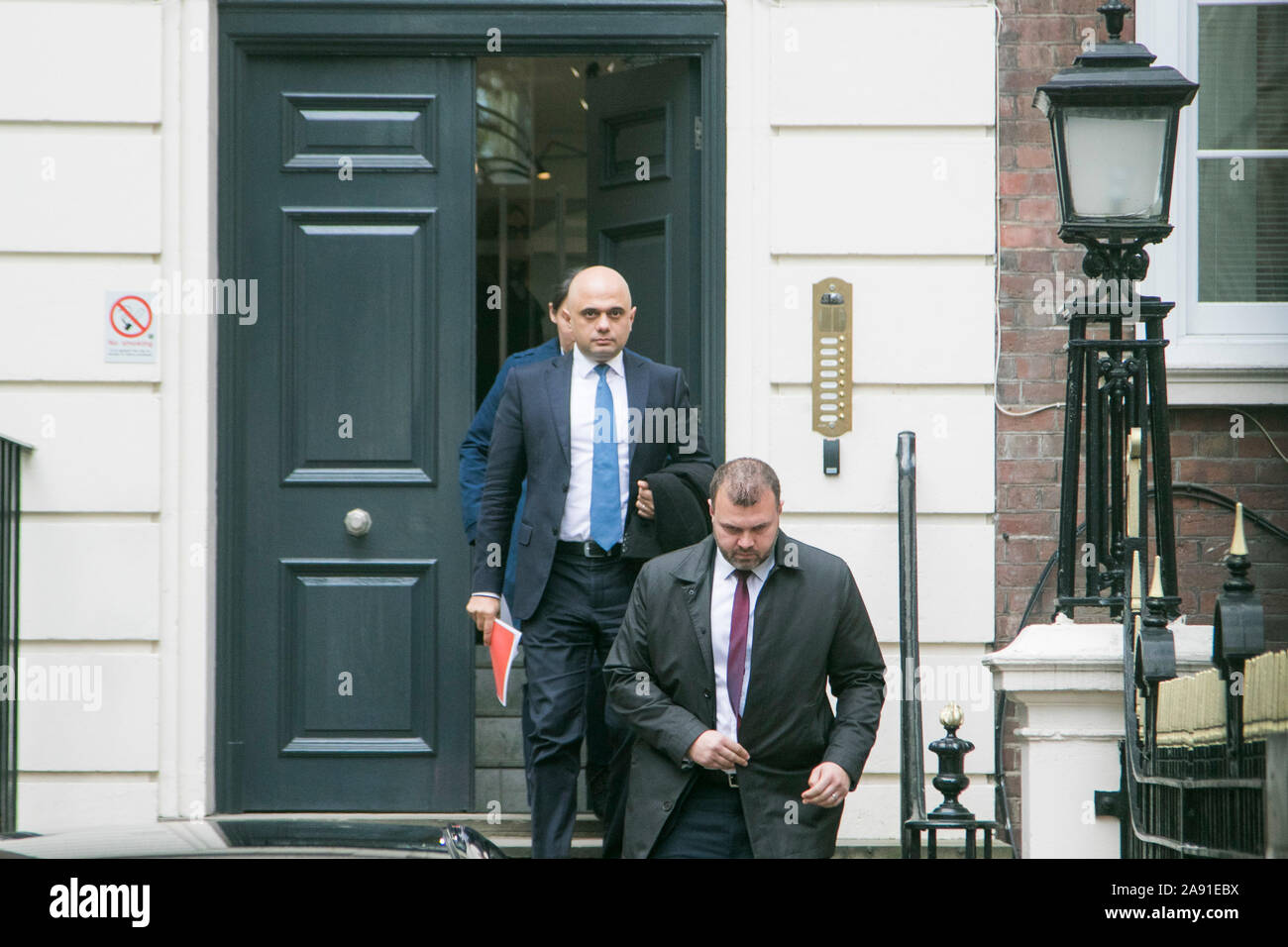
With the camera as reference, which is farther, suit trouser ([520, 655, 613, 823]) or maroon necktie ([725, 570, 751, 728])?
suit trouser ([520, 655, 613, 823])

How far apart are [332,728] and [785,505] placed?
2070mm

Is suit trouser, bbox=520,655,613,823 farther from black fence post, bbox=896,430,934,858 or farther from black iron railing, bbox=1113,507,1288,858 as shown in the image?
black iron railing, bbox=1113,507,1288,858

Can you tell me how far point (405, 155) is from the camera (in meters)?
6.79

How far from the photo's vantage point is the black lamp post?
5176 mm

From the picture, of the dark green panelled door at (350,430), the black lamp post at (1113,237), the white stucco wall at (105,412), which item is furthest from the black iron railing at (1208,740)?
the white stucco wall at (105,412)

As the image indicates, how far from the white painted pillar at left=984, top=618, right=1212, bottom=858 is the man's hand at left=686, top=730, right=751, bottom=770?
101 centimetres

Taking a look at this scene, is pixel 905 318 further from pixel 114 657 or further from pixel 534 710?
pixel 114 657

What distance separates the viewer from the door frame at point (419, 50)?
6.61 metres

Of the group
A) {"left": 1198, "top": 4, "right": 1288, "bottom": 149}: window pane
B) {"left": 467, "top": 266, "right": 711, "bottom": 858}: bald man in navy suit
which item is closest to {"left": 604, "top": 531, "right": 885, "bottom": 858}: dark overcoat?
{"left": 467, "top": 266, "right": 711, "bottom": 858}: bald man in navy suit

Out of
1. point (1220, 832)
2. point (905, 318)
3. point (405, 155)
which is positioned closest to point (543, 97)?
point (405, 155)

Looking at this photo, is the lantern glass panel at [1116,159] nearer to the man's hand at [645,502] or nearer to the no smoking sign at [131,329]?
the man's hand at [645,502]

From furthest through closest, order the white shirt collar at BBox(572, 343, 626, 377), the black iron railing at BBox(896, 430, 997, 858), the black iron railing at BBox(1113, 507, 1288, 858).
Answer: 1. the white shirt collar at BBox(572, 343, 626, 377)
2. the black iron railing at BBox(896, 430, 997, 858)
3. the black iron railing at BBox(1113, 507, 1288, 858)

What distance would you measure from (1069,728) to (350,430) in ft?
10.6
